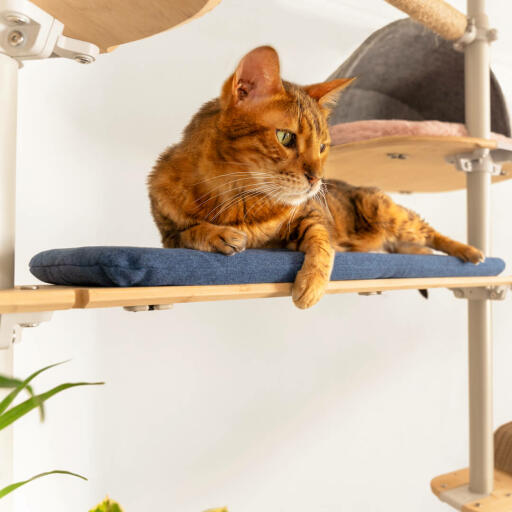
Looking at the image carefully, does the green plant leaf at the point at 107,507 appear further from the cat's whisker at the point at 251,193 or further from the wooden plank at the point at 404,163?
the wooden plank at the point at 404,163

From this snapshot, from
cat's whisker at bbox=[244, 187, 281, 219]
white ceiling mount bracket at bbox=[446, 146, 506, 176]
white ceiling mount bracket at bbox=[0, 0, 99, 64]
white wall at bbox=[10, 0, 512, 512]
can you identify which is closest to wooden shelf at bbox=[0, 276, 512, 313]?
cat's whisker at bbox=[244, 187, 281, 219]

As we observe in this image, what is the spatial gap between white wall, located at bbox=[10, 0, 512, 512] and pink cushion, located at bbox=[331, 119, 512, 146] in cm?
44

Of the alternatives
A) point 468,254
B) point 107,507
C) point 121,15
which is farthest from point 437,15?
point 107,507

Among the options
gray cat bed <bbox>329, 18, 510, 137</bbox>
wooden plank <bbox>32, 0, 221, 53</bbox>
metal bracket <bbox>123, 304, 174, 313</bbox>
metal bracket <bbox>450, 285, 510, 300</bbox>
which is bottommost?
metal bracket <bbox>450, 285, 510, 300</bbox>

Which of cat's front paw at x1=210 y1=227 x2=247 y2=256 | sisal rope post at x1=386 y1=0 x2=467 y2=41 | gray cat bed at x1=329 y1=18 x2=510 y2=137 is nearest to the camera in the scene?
cat's front paw at x1=210 y1=227 x2=247 y2=256

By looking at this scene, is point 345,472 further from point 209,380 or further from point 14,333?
point 14,333

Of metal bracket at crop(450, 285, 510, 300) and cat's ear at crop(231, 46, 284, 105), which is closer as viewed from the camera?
cat's ear at crop(231, 46, 284, 105)

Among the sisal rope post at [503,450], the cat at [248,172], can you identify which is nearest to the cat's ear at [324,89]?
the cat at [248,172]

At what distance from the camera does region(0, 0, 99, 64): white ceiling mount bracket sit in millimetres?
493

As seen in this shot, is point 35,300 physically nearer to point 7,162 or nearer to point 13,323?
point 13,323

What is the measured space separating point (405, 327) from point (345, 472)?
0.57m

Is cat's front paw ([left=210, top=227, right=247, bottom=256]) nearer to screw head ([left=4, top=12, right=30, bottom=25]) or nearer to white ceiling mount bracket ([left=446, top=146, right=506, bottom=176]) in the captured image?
screw head ([left=4, top=12, right=30, bottom=25])

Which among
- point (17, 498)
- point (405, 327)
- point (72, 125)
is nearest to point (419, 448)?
point (405, 327)

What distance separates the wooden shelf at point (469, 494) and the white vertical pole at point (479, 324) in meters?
0.03
